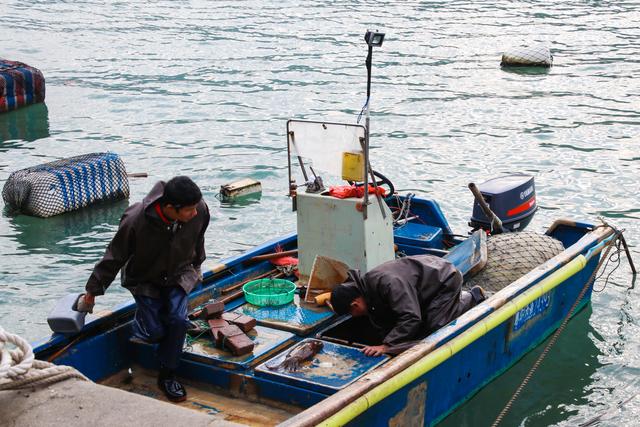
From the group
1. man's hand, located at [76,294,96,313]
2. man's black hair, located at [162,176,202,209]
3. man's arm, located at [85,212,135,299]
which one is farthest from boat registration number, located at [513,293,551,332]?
man's hand, located at [76,294,96,313]

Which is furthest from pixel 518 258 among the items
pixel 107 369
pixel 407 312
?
pixel 107 369

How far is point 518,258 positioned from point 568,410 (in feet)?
4.58

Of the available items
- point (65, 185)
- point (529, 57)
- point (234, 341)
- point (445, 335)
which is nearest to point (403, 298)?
point (445, 335)

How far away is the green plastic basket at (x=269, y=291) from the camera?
7.79m

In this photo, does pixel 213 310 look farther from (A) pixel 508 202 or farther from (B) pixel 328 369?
(A) pixel 508 202

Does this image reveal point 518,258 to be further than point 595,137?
No

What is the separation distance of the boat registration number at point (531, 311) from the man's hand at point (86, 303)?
338 centimetres

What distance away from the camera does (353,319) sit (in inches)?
292

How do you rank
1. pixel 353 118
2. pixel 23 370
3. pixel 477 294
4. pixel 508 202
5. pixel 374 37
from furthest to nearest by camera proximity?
pixel 353 118 → pixel 508 202 → pixel 477 294 → pixel 374 37 → pixel 23 370

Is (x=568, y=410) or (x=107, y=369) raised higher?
(x=107, y=369)

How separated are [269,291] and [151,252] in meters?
1.72

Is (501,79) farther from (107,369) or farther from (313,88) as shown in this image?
(107,369)

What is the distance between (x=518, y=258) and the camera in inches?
330

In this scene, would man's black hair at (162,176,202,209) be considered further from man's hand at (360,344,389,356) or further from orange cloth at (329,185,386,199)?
orange cloth at (329,185,386,199)
